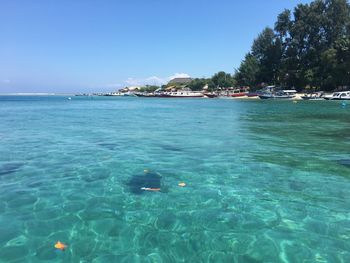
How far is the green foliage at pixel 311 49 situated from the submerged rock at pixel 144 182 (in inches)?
3015

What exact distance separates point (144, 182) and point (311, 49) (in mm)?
91306

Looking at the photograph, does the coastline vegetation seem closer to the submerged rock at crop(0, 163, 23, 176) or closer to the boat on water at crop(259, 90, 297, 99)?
the boat on water at crop(259, 90, 297, 99)

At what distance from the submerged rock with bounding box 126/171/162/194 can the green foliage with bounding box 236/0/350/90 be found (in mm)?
76584

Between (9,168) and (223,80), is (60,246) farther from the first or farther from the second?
(223,80)

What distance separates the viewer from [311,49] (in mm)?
91250

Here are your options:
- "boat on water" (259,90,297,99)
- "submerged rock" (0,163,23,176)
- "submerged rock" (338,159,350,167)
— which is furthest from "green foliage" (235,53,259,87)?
"submerged rock" (0,163,23,176)

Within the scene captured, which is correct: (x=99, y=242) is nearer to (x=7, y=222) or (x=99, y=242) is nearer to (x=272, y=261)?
(x=7, y=222)

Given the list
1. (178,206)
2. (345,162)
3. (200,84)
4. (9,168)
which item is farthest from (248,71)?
(178,206)

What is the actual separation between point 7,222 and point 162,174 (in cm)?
534

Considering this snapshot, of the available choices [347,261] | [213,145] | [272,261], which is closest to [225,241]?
[272,261]

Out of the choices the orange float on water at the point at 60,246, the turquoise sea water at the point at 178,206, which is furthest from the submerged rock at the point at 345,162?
the orange float on water at the point at 60,246

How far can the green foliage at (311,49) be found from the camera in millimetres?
80500

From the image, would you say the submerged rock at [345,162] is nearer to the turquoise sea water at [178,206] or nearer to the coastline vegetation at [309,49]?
the turquoise sea water at [178,206]

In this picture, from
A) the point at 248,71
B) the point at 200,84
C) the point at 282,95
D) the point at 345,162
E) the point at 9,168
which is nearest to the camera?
the point at 9,168
